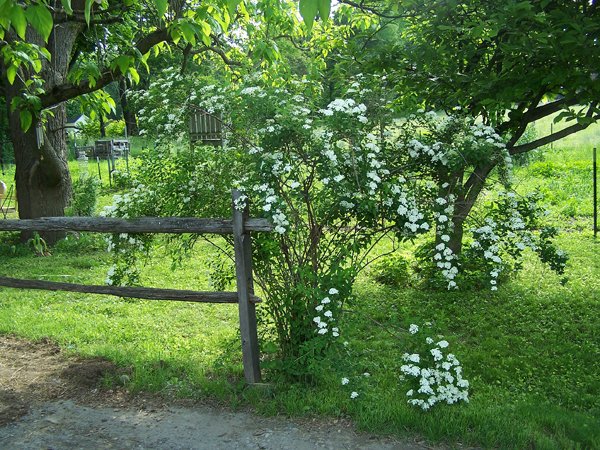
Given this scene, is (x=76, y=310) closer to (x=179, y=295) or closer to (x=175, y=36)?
(x=179, y=295)

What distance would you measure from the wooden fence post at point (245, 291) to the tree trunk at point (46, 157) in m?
7.65

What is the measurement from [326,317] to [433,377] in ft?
2.97

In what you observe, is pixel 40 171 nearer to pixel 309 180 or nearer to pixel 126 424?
pixel 126 424

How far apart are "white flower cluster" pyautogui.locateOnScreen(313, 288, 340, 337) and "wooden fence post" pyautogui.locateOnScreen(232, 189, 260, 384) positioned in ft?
2.15

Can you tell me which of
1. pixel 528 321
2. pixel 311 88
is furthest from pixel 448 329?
pixel 311 88

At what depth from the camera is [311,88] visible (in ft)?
18.3

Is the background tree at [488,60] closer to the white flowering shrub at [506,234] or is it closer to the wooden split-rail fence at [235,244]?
the white flowering shrub at [506,234]

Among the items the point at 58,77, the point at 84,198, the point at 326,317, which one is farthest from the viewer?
the point at 84,198

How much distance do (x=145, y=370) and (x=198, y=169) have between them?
1.93 metres

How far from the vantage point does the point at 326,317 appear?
4.81m

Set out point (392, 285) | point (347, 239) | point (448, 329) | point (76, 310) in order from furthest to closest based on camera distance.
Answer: point (392, 285), point (76, 310), point (448, 329), point (347, 239)

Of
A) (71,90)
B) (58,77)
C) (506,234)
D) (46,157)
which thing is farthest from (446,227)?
(46,157)

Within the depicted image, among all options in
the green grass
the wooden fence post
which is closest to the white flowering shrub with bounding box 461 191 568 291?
the green grass

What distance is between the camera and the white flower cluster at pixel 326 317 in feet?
15.5
